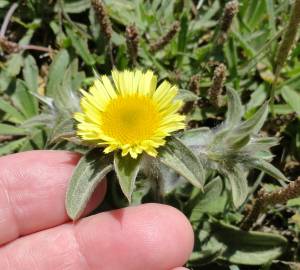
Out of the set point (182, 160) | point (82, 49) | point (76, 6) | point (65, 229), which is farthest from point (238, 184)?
point (76, 6)

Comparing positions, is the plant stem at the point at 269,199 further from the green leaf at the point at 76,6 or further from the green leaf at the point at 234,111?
the green leaf at the point at 76,6

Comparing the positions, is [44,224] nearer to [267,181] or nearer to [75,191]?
[75,191]

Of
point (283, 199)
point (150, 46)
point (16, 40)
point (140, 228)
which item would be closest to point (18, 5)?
point (16, 40)

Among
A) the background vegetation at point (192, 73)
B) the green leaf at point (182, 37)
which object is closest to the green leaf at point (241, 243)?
the background vegetation at point (192, 73)

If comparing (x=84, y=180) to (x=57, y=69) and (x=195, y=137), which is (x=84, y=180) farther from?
(x=57, y=69)

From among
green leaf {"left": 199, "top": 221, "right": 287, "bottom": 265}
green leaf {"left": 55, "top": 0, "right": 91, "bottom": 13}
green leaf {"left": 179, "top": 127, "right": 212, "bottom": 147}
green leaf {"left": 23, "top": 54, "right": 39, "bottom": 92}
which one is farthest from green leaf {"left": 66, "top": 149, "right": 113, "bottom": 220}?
green leaf {"left": 55, "top": 0, "right": 91, "bottom": 13}

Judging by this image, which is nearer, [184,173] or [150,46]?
[184,173]

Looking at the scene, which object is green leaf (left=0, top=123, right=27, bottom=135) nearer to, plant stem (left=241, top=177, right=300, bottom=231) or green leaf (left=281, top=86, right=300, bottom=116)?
plant stem (left=241, top=177, right=300, bottom=231)
